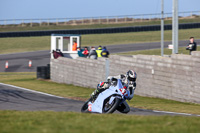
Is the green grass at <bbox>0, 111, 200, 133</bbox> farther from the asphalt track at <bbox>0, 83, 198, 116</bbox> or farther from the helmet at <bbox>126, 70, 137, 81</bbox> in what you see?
the asphalt track at <bbox>0, 83, 198, 116</bbox>

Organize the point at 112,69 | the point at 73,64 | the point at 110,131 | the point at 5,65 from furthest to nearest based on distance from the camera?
the point at 5,65 < the point at 73,64 < the point at 112,69 < the point at 110,131

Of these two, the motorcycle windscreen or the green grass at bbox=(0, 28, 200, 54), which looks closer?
the motorcycle windscreen

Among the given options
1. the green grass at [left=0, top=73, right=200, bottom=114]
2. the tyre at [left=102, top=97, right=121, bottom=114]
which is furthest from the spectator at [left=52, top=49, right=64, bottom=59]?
the tyre at [left=102, top=97, right=121, bottom=114]

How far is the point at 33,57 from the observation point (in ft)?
147

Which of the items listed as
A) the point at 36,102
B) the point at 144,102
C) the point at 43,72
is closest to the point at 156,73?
the point at 144,102

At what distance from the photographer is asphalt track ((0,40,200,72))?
3775 cm

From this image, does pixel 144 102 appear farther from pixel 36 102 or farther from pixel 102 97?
pixel 102 97

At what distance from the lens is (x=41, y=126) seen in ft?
25.1

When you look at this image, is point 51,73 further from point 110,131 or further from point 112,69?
point 110,131

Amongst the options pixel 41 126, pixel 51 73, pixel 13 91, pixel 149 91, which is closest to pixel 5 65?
pixel 51 73

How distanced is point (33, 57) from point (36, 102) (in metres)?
28.3

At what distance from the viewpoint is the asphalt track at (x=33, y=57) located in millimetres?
37750

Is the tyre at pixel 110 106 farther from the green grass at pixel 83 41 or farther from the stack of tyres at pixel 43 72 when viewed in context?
the green grass at pixel 83 41

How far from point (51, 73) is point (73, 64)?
2974 millimetres
